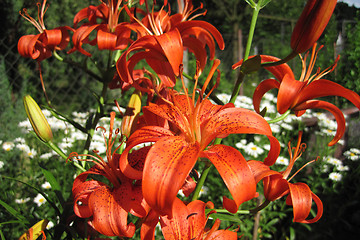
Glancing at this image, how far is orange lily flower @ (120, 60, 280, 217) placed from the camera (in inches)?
14.6

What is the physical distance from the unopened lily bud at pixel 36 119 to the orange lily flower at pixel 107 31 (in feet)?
0.49

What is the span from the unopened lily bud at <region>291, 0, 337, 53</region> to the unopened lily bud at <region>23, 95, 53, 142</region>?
0.53 metres

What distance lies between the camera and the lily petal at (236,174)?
393 millimetres

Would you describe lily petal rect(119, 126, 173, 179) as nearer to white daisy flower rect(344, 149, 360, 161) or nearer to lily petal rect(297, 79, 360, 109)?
lily petal rect(297, 79, 360, 109)

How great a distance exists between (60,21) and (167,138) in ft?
11.0

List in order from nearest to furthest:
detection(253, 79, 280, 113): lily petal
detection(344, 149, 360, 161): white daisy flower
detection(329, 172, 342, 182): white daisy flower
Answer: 1. detection(253, 79, 280, 113): lily petal
2. detection(329, 172, 342, 182): white daisy flower
3. detection(344, 149, 360, 161): white daisy flower

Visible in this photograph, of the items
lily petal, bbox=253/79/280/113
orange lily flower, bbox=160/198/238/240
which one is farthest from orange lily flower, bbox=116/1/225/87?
orange lily flower, bbox=160/198/238/240

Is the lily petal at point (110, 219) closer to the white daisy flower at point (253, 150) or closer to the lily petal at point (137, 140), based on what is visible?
the lily petal at point (137, 140)

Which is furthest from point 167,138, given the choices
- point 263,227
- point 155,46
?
point 263,227

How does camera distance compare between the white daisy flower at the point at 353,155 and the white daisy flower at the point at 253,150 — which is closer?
the white daisy flower at the point at 253,150

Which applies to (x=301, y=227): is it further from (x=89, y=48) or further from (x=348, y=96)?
(x=89, y=48)

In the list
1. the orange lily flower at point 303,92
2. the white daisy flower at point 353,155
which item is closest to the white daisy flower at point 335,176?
the white daisy flower at point 353,155

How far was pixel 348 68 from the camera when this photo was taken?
3211mm

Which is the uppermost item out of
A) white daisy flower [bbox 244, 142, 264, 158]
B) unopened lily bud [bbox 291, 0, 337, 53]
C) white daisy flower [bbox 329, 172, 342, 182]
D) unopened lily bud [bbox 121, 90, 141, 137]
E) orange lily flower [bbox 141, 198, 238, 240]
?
unopened lily bud [bbox 291, 0, 337, 53]
